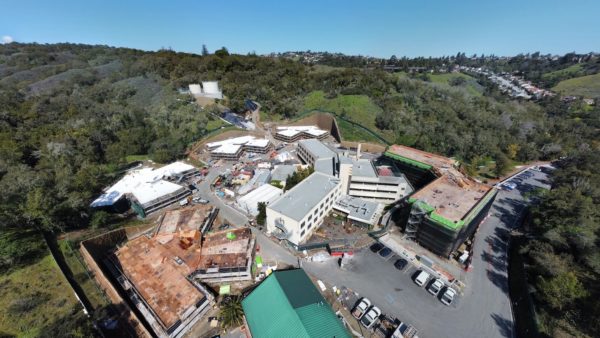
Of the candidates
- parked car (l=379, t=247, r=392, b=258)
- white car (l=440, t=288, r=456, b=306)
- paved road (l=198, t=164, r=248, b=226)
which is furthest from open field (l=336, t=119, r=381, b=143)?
white car (l=440, t=288, r=456, b=306)

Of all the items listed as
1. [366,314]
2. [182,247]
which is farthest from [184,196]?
[366,314]

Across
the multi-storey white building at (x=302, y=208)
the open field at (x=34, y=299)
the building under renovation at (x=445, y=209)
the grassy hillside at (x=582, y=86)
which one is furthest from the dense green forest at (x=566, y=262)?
the grassy hillside at (x=582, y=86)

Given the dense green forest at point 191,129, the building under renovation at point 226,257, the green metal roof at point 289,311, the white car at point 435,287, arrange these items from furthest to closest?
the building under renovation at point 226,257 < the dense green forest at point 191,129 < the white car at point 435,287 < the green metal roof at point 289,311

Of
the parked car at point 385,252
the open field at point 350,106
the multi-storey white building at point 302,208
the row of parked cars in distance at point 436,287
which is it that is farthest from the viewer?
the open field at point 350,106

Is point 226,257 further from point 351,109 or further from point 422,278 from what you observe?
point 351,109

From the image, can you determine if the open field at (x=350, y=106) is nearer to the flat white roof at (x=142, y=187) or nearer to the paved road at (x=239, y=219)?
the paved road at (x=239, y=219)

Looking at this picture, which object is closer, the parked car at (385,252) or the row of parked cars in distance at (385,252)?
the row of parked cars in distance at (385,252)
